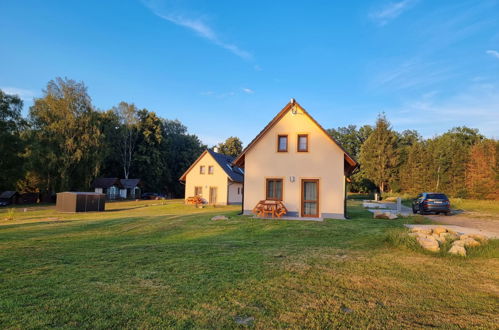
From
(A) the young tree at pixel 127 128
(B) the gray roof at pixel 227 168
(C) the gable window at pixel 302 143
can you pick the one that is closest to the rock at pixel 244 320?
(C) the gable window at pixel 302 143

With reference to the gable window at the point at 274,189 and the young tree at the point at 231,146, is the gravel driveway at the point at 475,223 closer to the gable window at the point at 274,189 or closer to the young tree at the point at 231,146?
the gable window at the point at 274,189

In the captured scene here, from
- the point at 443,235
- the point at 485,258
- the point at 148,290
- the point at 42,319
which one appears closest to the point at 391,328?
the point at 148,290

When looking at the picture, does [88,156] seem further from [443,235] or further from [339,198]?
[443,235]

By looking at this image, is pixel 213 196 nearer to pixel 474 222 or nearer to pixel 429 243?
pixel 474 222

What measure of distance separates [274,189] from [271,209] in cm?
151

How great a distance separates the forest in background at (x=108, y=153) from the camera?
123 ft

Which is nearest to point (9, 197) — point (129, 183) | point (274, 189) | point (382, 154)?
point (129, 183)

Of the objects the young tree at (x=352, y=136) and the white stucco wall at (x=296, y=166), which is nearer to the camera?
the white stucco wall at (x=296, y=166)

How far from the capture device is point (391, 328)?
11.9 feet

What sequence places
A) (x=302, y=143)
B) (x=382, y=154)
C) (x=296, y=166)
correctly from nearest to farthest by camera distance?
(x=296, y=166)
(x=302, y=143)
(x=382, y=154)

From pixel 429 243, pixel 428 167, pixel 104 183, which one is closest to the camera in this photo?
pixel 429 243

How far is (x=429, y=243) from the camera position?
26.5ft

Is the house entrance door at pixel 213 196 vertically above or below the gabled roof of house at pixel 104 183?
below

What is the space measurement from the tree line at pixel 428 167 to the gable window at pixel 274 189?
1156 inches
